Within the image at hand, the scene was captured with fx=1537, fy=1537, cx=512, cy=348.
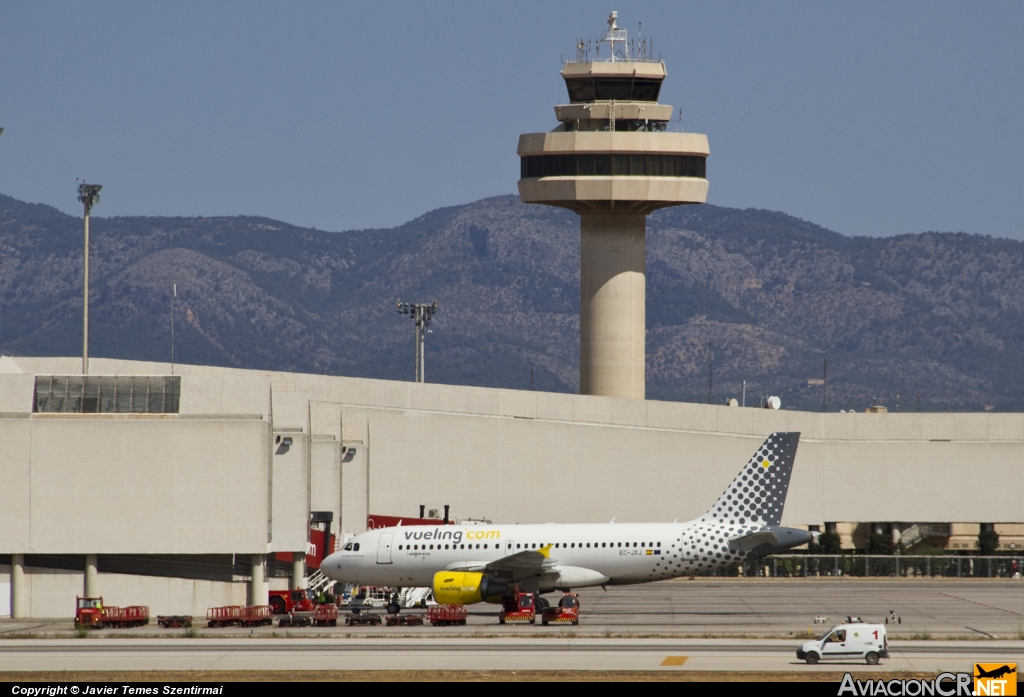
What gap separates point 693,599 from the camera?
7125cm

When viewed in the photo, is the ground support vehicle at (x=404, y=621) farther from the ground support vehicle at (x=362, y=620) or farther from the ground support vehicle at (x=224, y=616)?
the ground support vehicle at (x=224, y=616)

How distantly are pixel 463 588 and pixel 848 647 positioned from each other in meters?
19.8

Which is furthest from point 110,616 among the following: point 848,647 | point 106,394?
point 848,647

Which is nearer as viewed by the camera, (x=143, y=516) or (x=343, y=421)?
(x=143, y=516)

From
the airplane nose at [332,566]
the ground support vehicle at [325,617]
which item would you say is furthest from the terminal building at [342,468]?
the ground support vehicle at [325,617]

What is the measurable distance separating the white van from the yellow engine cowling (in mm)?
18956

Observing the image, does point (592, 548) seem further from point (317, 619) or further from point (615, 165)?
point (615, 165)

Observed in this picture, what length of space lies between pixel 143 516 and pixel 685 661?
27.2m

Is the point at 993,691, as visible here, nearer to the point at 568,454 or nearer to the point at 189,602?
the point at 189,602

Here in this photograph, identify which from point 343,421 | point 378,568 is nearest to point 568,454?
point 343,421

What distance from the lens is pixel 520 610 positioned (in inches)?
2201

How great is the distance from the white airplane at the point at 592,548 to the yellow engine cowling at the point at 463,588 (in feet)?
0.16

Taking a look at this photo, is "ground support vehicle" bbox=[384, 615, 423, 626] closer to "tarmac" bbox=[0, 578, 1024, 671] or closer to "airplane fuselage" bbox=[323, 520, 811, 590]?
"tarmac" bbox=[0, 578, 1024, 671]

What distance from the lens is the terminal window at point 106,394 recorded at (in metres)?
62.6
